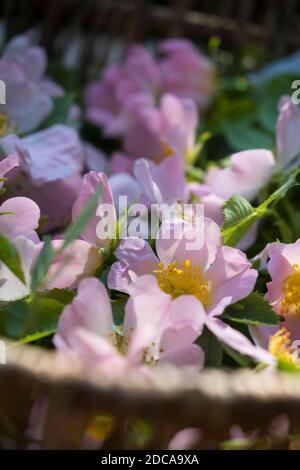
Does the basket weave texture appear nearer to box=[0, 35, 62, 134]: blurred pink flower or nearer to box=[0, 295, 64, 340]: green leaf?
box=[0, 295, 64, 340]: green leaf

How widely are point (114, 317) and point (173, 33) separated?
52cm

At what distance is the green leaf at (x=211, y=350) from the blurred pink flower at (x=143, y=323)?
2 cm

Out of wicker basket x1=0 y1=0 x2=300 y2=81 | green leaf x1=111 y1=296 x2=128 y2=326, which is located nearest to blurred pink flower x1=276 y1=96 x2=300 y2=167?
green leaf x1=111 y1=296 x2=128 y2=326

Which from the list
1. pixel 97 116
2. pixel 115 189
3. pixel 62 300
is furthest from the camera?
pixel 97 116

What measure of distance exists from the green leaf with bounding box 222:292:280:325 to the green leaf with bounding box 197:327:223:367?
0.05 ft

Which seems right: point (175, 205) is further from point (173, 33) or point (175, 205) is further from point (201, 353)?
point (173, 33)

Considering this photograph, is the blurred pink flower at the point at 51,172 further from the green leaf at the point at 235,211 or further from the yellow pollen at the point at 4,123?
the green leaf at the point at 235,211

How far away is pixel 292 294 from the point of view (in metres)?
0.35

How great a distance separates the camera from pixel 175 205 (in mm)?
412

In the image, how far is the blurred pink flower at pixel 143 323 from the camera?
0.29 metres

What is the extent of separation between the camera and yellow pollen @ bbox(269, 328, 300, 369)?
1.02ft

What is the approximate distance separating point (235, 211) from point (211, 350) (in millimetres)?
94

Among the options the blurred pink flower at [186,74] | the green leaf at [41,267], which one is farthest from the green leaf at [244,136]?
the green leaf at [41,267]
